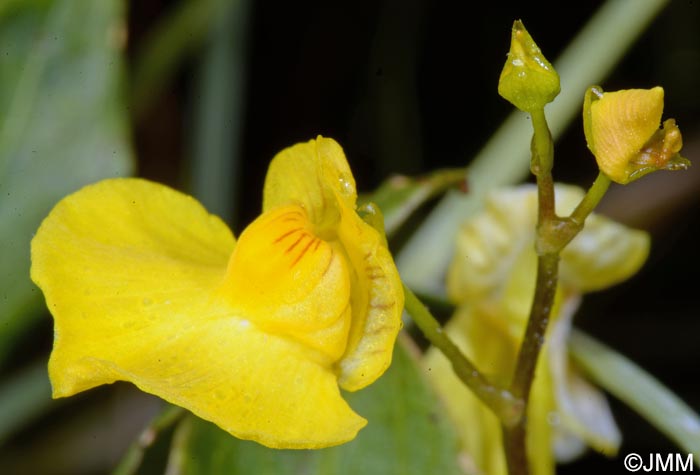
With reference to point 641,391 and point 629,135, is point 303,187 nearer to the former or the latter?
point 629,135

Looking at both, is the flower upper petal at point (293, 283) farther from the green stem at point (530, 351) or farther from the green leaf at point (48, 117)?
the green leaf at point (48, 117)

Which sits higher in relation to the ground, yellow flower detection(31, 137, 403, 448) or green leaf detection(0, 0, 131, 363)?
yellow flower detection(31, 137, 403, 448)

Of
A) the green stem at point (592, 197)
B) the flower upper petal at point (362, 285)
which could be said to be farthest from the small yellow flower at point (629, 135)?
the flower upper petal at point (362, 285)

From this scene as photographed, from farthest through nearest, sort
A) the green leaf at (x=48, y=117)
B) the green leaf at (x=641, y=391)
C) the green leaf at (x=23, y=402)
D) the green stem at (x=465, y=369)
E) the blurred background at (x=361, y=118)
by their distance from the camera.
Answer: the blurred background at (x=361, y=118), the green leaf at (x=23, y=402), the green leaf at (x=48, y=117), the green leaf at (x=641, y=391), the green stem at (x=465, y=369)

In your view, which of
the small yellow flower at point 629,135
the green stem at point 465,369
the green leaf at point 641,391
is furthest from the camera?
the green leaf at point 641,391

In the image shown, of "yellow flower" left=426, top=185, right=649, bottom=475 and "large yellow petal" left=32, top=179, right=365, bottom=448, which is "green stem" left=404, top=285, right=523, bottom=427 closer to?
"large yellow petal" left=32, top=179, right=365, bottom=448

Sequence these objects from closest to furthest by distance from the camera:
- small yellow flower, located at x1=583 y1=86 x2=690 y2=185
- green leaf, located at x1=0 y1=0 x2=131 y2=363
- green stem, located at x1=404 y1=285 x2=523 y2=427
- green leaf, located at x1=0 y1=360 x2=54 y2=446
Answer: small yellow flower, located at x1=583 y1=86 x2=690 y2=185 → green stem, located at x1=404 y1=285 x2=523 y2=427 → green leaf, located at x1=0 y1=0 x2=131 y2=363 → green leaf, located at x1=0 y1=360 x2=54 y2=446

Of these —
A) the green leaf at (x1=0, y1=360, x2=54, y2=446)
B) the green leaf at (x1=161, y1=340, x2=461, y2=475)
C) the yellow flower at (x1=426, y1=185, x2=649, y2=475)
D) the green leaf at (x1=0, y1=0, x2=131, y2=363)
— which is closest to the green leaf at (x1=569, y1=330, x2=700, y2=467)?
the yellow flower at (x1=426, y1=185, x2=649, y2=475)

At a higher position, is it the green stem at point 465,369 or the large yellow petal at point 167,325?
the green stem at point 465,369
